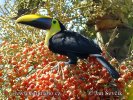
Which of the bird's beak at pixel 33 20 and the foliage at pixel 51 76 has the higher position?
the bird's beak at pixel 33 20

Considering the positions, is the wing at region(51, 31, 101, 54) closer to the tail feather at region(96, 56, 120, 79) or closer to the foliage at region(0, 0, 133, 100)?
the foliage at region(0, 0, 133, 100)

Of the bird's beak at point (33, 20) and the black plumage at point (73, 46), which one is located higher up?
the bird's beak at point (33, 20)

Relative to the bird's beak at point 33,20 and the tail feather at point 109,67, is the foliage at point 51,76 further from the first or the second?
the bird's beak at point 33,20

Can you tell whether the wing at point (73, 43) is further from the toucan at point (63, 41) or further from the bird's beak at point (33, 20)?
the bird's beak at point (33, 20)

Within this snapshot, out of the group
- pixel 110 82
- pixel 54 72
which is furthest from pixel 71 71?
pixel 110 82

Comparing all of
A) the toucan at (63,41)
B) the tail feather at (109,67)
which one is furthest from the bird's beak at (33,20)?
the tail feather at (109,67)

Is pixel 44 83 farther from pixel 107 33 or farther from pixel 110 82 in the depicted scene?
pixel 107 33

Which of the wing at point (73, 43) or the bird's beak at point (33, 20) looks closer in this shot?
the wing at point (73, 43)

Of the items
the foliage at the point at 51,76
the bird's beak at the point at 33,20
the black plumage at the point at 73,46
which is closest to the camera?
the foliage at the point at 51,76

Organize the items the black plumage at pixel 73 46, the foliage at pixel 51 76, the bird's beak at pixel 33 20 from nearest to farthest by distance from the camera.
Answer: the foliage at pixel 51 76, the black plumage at pixel 73 46, the bird's beak at pixel 33 20

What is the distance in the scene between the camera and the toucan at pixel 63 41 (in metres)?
3.46

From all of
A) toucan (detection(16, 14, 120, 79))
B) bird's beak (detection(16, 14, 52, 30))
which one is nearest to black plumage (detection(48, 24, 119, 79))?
toucan (detection(16, 14, 120, 79))

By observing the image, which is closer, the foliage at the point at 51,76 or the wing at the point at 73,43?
the foliage at the point at 51,76

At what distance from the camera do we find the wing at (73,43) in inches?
138
